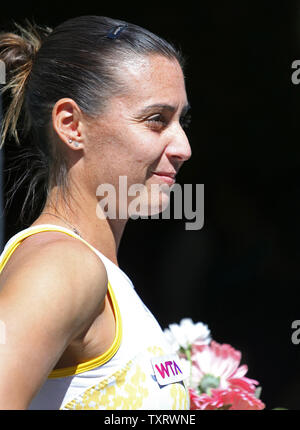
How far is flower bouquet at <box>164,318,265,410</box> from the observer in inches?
62.4

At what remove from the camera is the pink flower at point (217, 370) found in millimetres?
1672

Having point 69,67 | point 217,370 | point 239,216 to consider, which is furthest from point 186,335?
point 239,216

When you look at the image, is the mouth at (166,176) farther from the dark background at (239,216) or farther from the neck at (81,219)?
the dark background at (239,216)

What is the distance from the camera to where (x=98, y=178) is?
1.33m

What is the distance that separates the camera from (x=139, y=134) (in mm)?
1298

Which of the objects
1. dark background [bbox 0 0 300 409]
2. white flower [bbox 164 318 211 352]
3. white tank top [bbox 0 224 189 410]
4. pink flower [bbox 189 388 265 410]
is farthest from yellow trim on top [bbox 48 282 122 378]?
dark background [bbox 0 0 300 409]

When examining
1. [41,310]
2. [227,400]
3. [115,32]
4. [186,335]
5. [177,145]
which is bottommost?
[227,400]

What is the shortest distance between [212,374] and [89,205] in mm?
604

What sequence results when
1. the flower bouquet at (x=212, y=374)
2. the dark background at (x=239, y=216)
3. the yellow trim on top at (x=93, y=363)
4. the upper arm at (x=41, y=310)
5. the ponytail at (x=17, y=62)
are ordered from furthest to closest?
the dark background at (x=239, y=216), the flower bouquet at (x=212, y=374), the ponytail at (x=17, y=62), the yellow trim on top at (x=93, y=363), the upper arm at (x=41, y=310)

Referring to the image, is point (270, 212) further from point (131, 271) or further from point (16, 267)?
point (16, 267)

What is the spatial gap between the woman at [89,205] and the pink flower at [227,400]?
1.14 ft

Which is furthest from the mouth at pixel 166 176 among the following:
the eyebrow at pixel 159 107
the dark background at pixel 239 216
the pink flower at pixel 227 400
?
the dark background at pixel 239 216

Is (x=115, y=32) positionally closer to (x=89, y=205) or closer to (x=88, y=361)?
(x=89, y=205)
